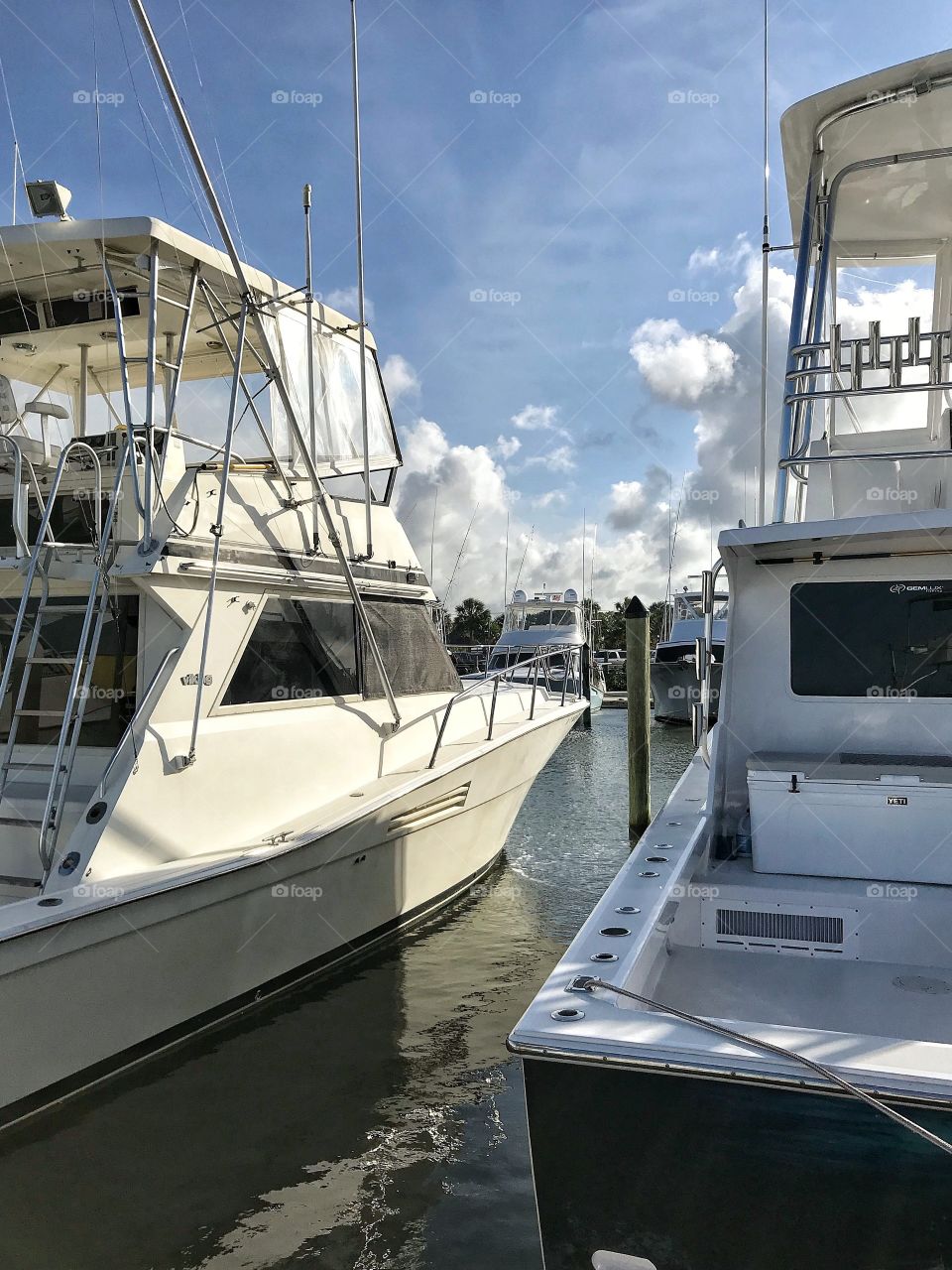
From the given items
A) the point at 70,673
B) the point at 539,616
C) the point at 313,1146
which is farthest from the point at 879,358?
the point at 539,616

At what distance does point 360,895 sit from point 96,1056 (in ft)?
6.64

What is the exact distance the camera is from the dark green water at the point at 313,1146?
3473 mm

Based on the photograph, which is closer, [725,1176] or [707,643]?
[725,1176]

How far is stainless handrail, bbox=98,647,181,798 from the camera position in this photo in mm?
4695

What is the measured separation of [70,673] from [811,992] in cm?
454

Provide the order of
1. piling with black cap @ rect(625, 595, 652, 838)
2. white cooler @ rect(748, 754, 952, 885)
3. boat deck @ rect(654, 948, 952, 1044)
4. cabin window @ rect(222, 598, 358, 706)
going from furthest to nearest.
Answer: piling with black cap @ rect(625, 595, 652, 838) < cabin window @ rect(222, 598, 358, 706) < white cooler @ rect(748, 754, 952, 885) < boat deck @ rect(654, 948, 952, 1044)

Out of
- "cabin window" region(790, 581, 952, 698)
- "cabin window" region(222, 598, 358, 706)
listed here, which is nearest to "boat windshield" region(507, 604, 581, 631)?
"cabin window" region(222, 598, 358, 706)

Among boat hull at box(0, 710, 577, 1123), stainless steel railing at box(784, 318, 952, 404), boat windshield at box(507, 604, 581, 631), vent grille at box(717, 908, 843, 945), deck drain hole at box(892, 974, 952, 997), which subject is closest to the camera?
deck drain hole at box(892, 974, 952, 997)

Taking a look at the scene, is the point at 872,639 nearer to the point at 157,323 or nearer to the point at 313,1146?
the point at 313,1146

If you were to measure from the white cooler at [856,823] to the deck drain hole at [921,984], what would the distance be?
472 mm

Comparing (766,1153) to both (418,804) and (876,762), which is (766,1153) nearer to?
(876,762)

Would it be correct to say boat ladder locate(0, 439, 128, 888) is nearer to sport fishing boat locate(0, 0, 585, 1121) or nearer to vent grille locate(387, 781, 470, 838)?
sport fishing boat locate(0, 0, 585, 1121)

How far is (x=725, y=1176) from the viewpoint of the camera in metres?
2.12

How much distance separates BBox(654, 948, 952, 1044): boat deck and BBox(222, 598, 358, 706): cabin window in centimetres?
318
